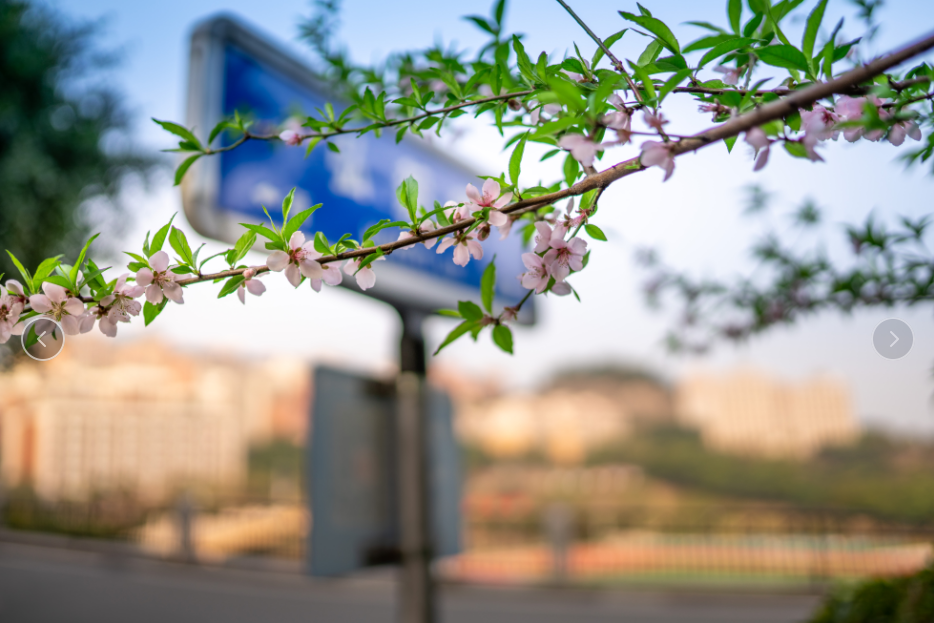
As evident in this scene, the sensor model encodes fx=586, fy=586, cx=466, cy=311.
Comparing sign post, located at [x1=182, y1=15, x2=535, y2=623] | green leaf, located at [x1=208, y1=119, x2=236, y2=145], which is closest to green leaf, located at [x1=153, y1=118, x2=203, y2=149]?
green leaf, located at [x1=208, y1=119, x2=236, y2=145]

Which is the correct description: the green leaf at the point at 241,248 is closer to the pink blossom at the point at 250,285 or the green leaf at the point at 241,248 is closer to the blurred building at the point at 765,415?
the pink blossom at the point at 250,285

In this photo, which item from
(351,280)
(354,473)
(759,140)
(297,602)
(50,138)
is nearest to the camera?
(759,140)

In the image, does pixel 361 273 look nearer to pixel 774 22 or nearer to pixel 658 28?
pixel 658 28

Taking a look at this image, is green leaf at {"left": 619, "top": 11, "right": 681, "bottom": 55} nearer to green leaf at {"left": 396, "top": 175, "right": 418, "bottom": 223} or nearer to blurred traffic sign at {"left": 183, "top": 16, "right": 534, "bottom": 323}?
green leaf at {"left": 396, "top": 175, "right": 418, "bottom": 223}

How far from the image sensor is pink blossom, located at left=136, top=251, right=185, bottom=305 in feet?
2.47

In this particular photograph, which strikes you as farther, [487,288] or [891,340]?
[891,340]

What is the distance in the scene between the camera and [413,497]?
2.08m

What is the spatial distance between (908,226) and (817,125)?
118 cm

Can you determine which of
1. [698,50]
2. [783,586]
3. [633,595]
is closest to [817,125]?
[698,50]

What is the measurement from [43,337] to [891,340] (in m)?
1.48

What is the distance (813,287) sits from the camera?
2266 mm

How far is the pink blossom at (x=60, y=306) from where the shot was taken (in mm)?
756

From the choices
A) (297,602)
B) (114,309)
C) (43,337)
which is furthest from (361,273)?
(297,602)

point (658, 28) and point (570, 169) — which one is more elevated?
point (658, 28)
